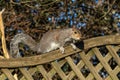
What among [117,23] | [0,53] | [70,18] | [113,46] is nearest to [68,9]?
[70,18]

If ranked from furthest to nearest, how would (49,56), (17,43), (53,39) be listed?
(53,39)
(17,43)
(49,56)

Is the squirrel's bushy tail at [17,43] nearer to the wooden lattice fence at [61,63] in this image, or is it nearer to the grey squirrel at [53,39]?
the grey squirrel at [53,39]

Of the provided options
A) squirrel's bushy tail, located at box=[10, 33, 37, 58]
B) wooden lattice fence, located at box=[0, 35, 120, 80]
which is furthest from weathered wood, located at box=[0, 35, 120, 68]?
squirrel's bushy tail, located at box=[10, 33, 37, 58]

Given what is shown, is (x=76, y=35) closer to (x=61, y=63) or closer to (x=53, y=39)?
(x=53, y=39)

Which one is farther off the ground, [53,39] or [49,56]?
[49,56]

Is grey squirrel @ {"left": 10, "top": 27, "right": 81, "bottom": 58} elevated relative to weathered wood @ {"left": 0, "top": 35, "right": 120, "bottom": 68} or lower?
lower

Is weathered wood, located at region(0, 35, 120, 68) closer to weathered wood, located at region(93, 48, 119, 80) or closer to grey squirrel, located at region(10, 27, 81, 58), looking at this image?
weathered wood, located at region(93, 48, 119, 80)

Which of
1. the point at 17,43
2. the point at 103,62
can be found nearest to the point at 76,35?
the point at 17,43

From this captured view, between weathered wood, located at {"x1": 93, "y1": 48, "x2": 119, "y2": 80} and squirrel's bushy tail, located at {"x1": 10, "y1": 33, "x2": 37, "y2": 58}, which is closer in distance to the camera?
weathered wood, located at {"x1": 93, "y1": 48, "x2": 119, "y2": 80}

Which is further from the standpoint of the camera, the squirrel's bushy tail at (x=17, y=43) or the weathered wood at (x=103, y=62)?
the squirrel's bushy tail at (x=17, y=43)

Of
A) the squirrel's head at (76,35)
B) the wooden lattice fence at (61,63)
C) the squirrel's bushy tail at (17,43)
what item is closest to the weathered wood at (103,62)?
the wooden lattice fence at (61,63)

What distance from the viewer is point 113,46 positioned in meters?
3.05

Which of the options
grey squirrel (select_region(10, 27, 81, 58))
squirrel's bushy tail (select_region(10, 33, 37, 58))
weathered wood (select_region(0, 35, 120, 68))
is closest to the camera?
weathered wood (select_region(0, 35, 120, 68))

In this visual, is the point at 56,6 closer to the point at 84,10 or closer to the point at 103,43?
the point at 84,10
